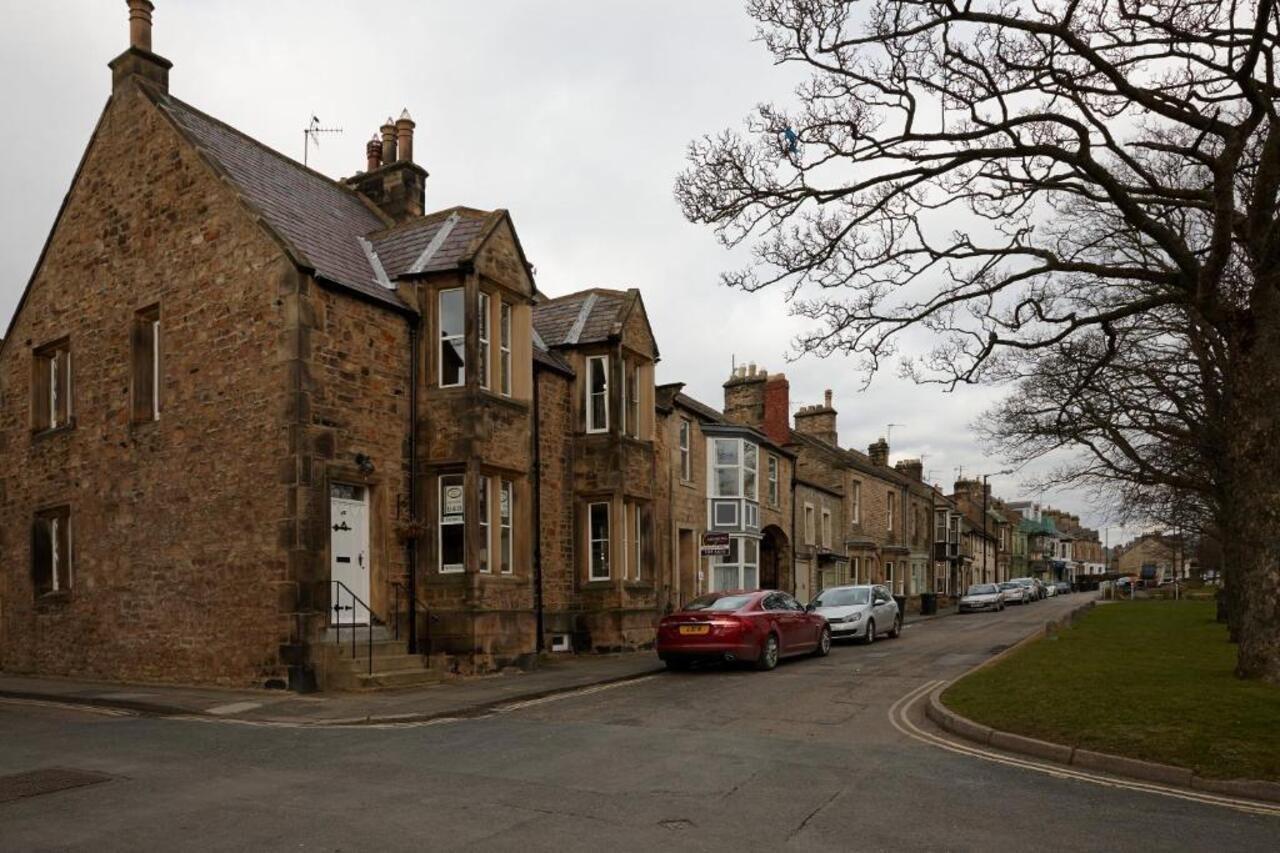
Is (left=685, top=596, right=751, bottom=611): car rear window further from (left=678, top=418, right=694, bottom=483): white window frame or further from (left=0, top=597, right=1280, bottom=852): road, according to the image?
(left=678, top=418, right=694, bottom=483): white window frame

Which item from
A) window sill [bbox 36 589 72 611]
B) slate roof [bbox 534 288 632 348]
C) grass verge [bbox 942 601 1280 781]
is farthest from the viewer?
slate roof [bbox 534 288 632 348]

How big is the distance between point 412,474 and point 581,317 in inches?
291

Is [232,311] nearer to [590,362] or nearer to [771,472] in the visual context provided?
[590,362]

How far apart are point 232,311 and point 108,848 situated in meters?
11.8

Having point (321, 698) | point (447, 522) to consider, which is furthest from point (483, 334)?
point (321, 698)

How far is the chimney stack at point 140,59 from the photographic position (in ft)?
62.4

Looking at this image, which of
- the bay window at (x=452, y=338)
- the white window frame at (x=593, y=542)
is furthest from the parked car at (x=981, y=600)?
the bay window at (x=452, y=338)

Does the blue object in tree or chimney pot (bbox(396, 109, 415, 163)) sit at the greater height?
chimney pot (bbox(396, 109, 415, 163))

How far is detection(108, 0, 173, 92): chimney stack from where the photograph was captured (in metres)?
19.0

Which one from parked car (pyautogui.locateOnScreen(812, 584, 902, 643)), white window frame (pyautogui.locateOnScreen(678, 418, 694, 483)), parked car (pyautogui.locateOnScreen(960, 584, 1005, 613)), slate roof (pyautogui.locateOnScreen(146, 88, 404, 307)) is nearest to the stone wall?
slate roof (pyautogui.locateOnScreen(146, 88, 404, 307))

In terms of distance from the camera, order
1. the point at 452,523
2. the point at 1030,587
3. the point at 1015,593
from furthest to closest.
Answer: the point at 1030,587
the point at 1015,593
the point at 452,523

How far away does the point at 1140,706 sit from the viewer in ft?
37.4

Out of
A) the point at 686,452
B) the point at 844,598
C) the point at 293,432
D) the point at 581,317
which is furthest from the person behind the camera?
the point at 686,452

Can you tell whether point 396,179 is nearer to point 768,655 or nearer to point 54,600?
point 54,600
